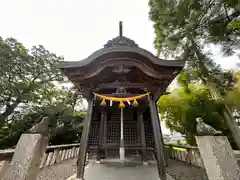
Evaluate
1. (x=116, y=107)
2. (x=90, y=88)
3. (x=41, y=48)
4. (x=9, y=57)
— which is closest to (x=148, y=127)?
(x=116, y=107)

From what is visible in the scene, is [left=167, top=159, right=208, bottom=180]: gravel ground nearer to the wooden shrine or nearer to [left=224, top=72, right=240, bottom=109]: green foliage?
the wooden shrine

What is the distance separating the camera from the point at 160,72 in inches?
136

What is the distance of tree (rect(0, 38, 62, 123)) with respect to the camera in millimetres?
10531

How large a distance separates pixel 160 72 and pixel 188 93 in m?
6.00

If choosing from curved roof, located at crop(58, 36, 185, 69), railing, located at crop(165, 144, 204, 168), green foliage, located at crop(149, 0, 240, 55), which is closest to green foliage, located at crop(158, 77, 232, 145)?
railing, located at crop(165, 144, 204, 168)

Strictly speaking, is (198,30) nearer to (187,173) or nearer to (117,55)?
(117,55)

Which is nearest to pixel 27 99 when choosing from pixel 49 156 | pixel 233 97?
pixel 49 156

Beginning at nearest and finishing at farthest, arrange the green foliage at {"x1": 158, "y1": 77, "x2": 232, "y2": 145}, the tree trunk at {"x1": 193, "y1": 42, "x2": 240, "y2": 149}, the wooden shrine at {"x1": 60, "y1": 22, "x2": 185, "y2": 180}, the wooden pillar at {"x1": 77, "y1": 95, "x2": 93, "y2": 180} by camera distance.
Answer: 1. the wooden pillar at {"x1": 77, "y1": 95, "x2": 93, "y2": 180}
2. the wooden shrine at {"x1": 60, "y1": 22, "x2": 185, "y2": 180}
3. the tree trunk at {"x1": 193, "y1": 42, "x2": 240, "y2": 149}
4. the green foliage at {"x1": 158, "y1": 77, "x2": 232, "y2": 145}

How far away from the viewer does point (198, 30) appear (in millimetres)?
6594

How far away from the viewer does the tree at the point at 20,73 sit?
10.5m

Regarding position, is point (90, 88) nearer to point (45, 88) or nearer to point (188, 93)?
point (188, 93)

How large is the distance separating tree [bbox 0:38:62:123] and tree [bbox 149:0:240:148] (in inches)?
495

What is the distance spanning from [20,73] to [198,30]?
51.2 ft

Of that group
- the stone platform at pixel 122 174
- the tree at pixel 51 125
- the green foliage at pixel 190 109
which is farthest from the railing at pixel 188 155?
the tree at pixel 51 125
